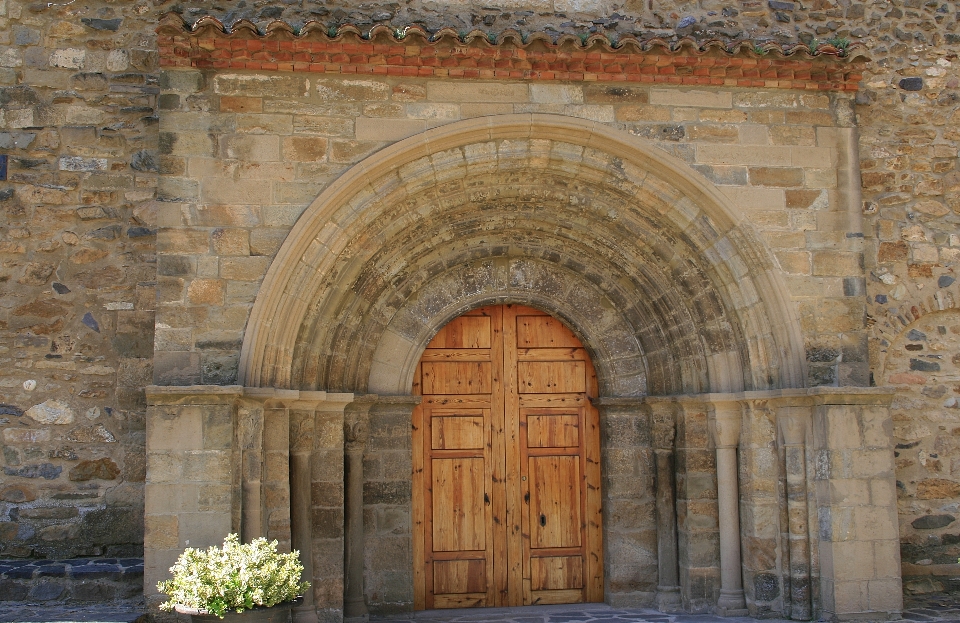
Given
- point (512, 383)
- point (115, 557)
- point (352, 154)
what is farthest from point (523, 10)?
point (115, 557)

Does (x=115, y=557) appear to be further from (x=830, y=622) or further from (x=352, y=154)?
(x=830, y=622)

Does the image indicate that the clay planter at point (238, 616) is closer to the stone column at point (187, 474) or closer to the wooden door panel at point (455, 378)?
the stone column at point (187, 474)

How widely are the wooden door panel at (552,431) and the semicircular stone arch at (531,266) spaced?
1.29ft

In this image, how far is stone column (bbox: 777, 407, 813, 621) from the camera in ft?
17.1

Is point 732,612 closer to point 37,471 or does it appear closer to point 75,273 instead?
point 37,471

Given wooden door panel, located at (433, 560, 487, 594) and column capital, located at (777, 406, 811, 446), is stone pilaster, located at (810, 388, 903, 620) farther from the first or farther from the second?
wooden door panel, located at (433, 560, 487, 594)

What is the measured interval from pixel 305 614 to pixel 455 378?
1.93 meters

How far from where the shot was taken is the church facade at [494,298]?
506cm

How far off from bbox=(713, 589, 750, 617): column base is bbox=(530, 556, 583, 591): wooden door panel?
3.36 feet

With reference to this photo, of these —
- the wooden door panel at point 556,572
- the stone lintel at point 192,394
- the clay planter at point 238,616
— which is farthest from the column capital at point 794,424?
the stone lintel at point 192,394

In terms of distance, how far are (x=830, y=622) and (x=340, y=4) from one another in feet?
16.5

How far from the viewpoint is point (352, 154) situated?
517 cm

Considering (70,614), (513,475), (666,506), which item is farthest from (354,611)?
(666,506)

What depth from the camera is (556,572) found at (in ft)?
19.9
